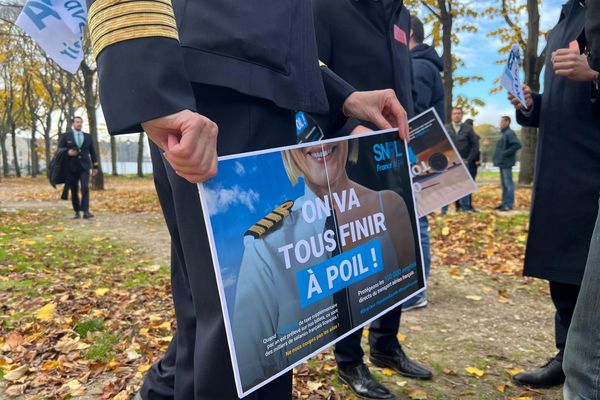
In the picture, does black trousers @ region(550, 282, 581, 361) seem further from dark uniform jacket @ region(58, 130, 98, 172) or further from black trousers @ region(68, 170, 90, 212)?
dark uniform jacket @ region(58, 130, 98, 172)

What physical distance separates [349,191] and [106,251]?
18.1 ft

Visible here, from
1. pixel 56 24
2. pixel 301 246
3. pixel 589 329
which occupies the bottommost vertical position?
pixel 589 329

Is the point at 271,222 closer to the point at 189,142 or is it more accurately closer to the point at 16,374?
the point at 189,142

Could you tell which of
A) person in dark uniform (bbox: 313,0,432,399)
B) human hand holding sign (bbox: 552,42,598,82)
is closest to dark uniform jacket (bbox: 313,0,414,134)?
person in dark uniform (bbox: 313,0,432,399)

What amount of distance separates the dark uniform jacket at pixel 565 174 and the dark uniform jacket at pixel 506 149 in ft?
28.1

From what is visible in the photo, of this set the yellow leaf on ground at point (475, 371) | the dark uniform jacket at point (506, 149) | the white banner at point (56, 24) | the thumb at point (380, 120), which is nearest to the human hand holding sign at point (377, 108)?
the thumb at point (380, 120)

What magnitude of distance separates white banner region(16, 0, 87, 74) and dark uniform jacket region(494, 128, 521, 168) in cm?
911

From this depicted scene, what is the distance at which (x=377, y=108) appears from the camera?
1775 millimetres

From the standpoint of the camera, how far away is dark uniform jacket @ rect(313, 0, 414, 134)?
87.7 inches

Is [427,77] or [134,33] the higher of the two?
[427,77]

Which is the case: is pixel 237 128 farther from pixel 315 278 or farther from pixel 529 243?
pixel 529 243

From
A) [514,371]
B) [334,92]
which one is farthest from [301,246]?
[514,371]

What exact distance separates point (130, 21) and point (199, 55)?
7.4 inches

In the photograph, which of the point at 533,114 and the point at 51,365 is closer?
the point at 533,114
